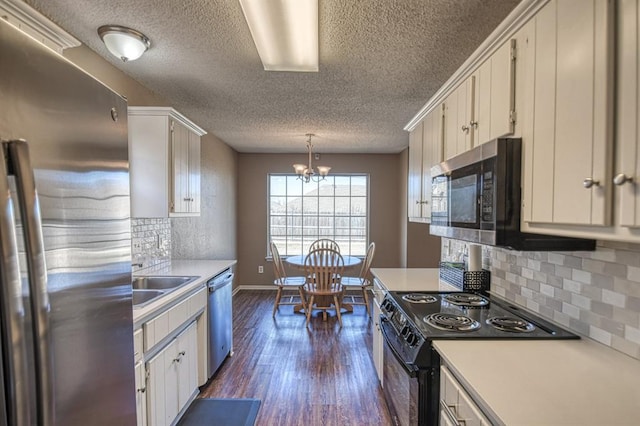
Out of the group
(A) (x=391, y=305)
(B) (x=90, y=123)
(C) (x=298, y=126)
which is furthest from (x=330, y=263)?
(B) (x=90, y=123)

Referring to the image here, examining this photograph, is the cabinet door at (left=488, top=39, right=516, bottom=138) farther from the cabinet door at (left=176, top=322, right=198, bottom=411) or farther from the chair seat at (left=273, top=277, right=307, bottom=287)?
the chair seat at (left=273, top=277, right=307, bottom=287)

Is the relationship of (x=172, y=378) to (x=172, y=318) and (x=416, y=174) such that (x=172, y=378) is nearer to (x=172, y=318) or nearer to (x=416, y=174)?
(x=172, y=318)

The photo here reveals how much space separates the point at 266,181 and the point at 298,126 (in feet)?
6.61

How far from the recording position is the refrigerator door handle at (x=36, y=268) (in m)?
0.63

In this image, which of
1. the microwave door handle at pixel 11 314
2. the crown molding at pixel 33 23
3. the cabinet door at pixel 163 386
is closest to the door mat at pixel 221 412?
the cabinet door at pixel 163 386

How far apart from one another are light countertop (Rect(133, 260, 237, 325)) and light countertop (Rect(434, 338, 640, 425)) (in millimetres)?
1345

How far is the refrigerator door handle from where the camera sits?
25.0 inches

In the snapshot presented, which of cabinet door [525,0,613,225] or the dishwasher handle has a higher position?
cabinet door [525,0,613,225]

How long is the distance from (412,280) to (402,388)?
0.99m

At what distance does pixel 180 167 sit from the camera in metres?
2.62

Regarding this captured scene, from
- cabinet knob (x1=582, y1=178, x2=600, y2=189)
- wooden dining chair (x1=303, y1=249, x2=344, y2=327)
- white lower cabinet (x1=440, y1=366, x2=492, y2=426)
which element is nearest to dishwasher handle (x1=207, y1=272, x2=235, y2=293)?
wooden dining chair (x1=303, y1=249, x2=344, y2=327)

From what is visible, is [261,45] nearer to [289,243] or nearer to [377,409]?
[377,409]

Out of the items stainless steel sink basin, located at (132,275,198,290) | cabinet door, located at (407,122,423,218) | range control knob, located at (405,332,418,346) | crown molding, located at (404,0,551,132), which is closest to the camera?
crown molding, located at (404,0,551,132)

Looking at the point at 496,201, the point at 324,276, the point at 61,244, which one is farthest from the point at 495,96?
the point at 324,276
